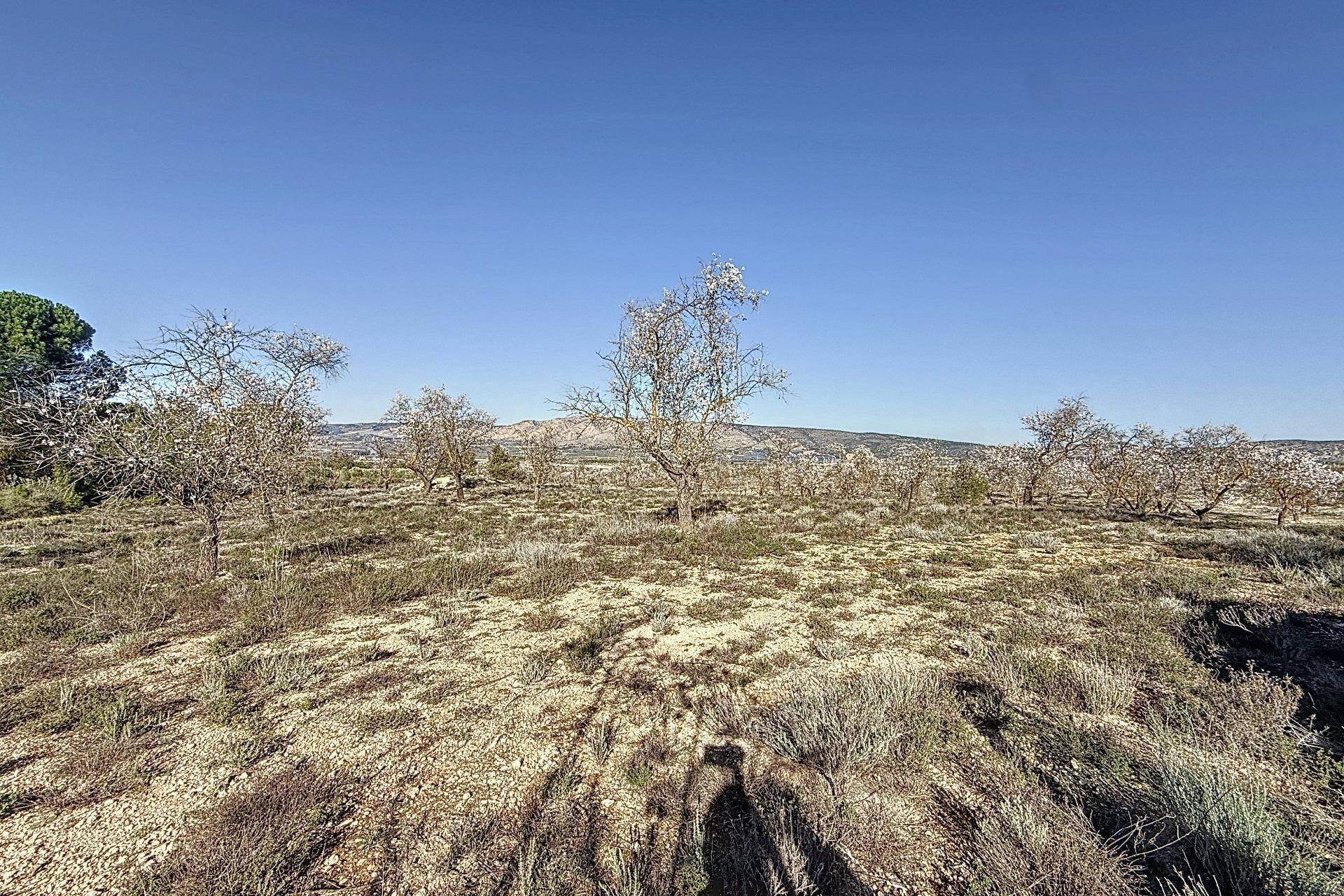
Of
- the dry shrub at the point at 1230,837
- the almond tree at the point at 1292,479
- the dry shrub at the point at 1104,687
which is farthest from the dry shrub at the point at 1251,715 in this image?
the almond tree at the point at 1292,479

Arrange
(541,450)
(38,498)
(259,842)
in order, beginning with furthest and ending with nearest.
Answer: (541,450) < (38,498) < (259,842)

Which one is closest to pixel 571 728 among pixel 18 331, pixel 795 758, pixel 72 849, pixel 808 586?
pixel 795 758

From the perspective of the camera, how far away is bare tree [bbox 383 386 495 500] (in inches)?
1123

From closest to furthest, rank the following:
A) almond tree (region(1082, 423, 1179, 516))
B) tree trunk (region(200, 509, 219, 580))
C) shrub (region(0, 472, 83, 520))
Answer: tree trunk (region(200, 509, 219, 580)), shrub (region(0, 472, 83, 520)), almond tree (region(1082, 423, 1179, 516))

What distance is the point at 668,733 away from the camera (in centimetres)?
513

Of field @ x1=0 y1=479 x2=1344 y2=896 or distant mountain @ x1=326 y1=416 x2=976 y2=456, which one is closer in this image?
field @ x1=0 y1=479 x2=1344 y2=896

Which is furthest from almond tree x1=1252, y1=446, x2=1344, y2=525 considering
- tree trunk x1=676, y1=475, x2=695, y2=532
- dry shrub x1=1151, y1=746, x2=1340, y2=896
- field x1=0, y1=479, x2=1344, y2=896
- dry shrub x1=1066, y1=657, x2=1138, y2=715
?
dry shrub x1=1151, y1=746, x2=1340, y2=896

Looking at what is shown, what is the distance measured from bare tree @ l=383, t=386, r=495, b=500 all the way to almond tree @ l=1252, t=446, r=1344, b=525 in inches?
1481

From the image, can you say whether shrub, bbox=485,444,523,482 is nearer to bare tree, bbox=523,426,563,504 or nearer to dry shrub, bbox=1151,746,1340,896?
bare tree, bbox=523,426,563,504

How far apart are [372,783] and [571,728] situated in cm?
178

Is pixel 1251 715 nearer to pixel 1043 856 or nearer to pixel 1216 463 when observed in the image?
pixel 1043 856

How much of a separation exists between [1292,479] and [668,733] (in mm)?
30035

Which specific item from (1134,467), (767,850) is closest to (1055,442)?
(1134,467)

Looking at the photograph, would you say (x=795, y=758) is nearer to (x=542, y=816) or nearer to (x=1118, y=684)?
(x=542, y=816)
